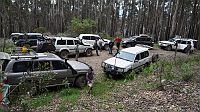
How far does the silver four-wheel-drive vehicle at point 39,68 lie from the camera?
11.5 meters

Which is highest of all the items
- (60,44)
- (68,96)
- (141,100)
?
(60,44)

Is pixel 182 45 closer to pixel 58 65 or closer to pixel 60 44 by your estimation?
pixel 60 44

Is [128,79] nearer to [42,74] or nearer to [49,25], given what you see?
[42,74]

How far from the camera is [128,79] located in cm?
1539

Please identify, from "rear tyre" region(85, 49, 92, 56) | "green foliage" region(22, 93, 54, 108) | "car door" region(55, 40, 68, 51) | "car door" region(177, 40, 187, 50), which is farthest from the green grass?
"car door" region(177, 40, 187, 50)

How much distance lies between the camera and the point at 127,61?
16.9m

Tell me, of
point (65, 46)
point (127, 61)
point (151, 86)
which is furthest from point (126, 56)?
point (65, 46)

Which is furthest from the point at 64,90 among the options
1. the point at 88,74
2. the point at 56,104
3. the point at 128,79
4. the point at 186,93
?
the point at 186,93

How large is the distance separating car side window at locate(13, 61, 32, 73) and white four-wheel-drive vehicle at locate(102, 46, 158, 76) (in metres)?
5.52

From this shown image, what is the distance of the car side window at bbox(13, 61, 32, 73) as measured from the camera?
11.7 metres

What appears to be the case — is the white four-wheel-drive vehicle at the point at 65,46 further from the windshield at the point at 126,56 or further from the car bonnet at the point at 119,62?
the car bonnet at the point at 119,62

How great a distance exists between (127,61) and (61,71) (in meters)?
5.25

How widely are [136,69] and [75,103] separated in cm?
756

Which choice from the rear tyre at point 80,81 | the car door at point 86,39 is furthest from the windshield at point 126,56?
the car door at point 86,39
